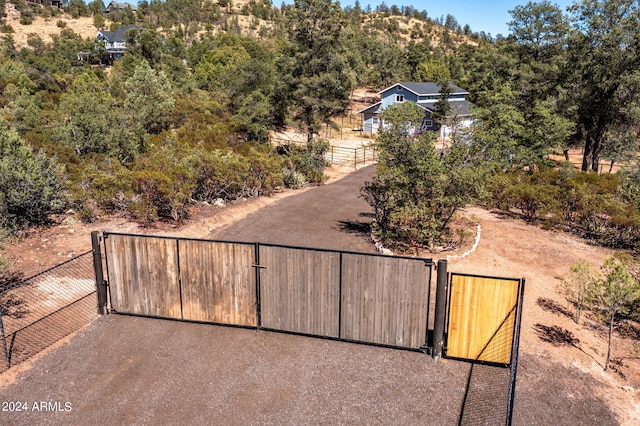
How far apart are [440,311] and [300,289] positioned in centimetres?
286

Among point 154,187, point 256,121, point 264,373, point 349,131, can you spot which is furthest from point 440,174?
point 349,131

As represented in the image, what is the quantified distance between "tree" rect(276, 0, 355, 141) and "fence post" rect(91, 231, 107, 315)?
2355cm

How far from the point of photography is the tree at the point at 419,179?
13.2 meters

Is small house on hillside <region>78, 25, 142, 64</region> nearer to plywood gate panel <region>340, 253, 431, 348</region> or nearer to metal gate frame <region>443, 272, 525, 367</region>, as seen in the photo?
plywood gate panel <region>340, 253, 431, 348</region>

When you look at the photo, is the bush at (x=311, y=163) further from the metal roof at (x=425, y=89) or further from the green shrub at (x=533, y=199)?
the metal roof at (x=425, y=89)

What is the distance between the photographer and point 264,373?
26.6 ft

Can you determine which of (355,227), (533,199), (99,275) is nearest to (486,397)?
(99,275)

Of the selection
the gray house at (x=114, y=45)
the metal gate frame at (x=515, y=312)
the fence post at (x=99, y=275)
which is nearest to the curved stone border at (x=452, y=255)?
the metal gate frame at (x=515, y=312)

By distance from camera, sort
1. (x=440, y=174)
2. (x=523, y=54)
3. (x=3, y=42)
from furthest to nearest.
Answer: (x=3, y=42)
(x=523, y=54)
(x=440, y=174)

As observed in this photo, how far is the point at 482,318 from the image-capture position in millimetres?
8219

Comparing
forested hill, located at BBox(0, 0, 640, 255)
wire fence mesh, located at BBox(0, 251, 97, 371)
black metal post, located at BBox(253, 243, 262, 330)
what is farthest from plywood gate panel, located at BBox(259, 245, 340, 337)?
forested hill, located at BBox(0, 0, 640, 255)

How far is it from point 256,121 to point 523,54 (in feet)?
74.9

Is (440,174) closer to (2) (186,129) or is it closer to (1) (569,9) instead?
(2) (186,129)

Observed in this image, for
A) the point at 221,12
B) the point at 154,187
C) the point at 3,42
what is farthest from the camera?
the point at 221,12
